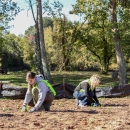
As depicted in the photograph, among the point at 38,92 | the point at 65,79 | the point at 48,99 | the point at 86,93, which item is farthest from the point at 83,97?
the point at 65,79

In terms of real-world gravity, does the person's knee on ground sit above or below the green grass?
above

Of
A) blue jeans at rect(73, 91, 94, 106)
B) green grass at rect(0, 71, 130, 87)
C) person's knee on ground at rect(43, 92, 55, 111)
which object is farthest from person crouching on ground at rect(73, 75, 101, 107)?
green grass at rect(0, 71, 130, 87)

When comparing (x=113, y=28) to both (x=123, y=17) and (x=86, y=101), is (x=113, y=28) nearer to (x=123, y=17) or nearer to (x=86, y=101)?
(x=123, y=17)

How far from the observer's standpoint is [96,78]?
29.7 feet

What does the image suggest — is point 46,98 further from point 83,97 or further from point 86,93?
point 83,97

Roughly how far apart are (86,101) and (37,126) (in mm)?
4246

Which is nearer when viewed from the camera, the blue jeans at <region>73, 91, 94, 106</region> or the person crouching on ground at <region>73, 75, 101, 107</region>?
the person crouching on ground at <region>73, 75, 101, 107</region>

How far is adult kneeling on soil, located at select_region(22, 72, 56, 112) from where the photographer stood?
24.1 feet

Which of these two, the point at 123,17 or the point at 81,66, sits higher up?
the point at 123,17

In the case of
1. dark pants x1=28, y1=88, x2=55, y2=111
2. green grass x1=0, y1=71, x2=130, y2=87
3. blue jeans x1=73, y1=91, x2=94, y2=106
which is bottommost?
green grass x1=0, y1=71, x2=130, y2=87

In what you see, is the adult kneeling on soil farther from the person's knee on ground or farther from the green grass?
the green grass

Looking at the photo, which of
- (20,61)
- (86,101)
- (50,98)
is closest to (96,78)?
(86,101)

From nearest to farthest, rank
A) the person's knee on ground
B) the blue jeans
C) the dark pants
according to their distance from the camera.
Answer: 1. the dark pants
2. the person's knee on ground
3. the blue jeans

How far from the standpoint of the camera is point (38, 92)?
7.58m
